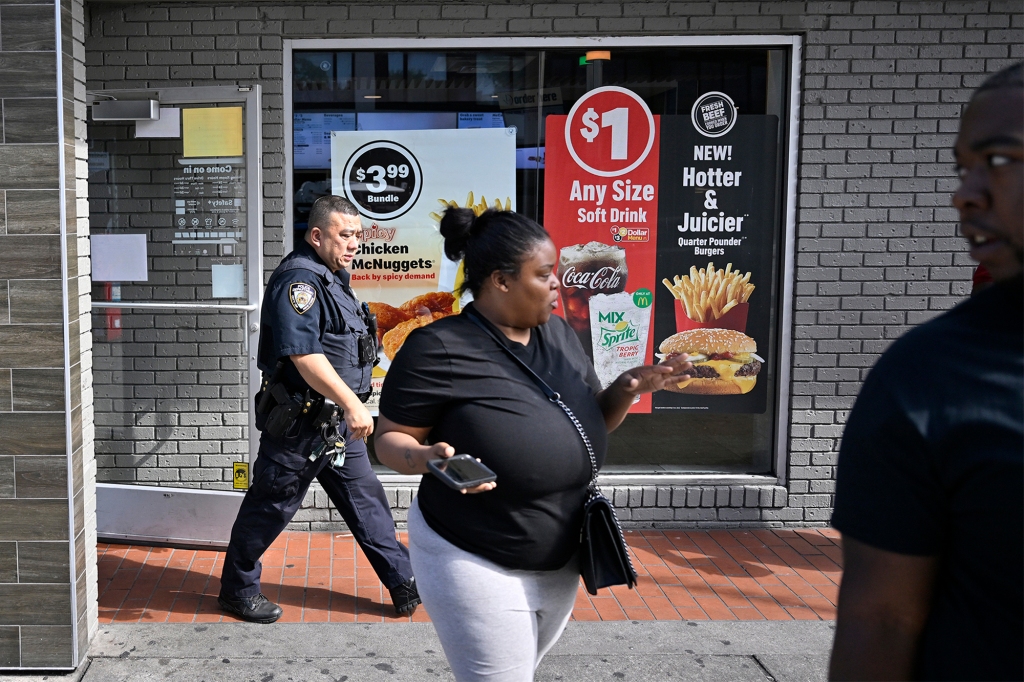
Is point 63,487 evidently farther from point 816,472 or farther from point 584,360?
point 816,472

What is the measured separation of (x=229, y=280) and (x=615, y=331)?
2.21 meters

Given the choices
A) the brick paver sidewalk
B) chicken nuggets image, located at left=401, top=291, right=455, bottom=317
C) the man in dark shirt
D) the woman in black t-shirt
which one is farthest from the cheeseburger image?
the man in dark shirt

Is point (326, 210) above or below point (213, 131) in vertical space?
below

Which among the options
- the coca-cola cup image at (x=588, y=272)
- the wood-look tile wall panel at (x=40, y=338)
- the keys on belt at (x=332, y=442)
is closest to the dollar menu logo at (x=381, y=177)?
the coca-cola cup image at (x=588, y=272)

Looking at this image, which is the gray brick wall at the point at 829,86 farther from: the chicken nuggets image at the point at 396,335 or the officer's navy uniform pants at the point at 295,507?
the officer's navy uniform pants at the point at 295,507

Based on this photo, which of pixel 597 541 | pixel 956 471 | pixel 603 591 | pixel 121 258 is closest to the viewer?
pixel 956 471

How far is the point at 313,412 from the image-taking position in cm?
403

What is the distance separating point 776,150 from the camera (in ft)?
17.7

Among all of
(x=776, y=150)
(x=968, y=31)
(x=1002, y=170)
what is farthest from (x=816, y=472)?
(x=1002, y=170)

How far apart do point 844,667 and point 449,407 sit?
1294 millimetres

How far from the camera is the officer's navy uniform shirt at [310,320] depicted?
3.91 m

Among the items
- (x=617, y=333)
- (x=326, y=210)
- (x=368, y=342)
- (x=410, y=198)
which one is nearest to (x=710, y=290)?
(x=617, y=333)

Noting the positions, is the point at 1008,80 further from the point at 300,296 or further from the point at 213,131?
the point at 213,131

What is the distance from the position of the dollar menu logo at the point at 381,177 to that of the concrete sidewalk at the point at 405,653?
2.35 meters
